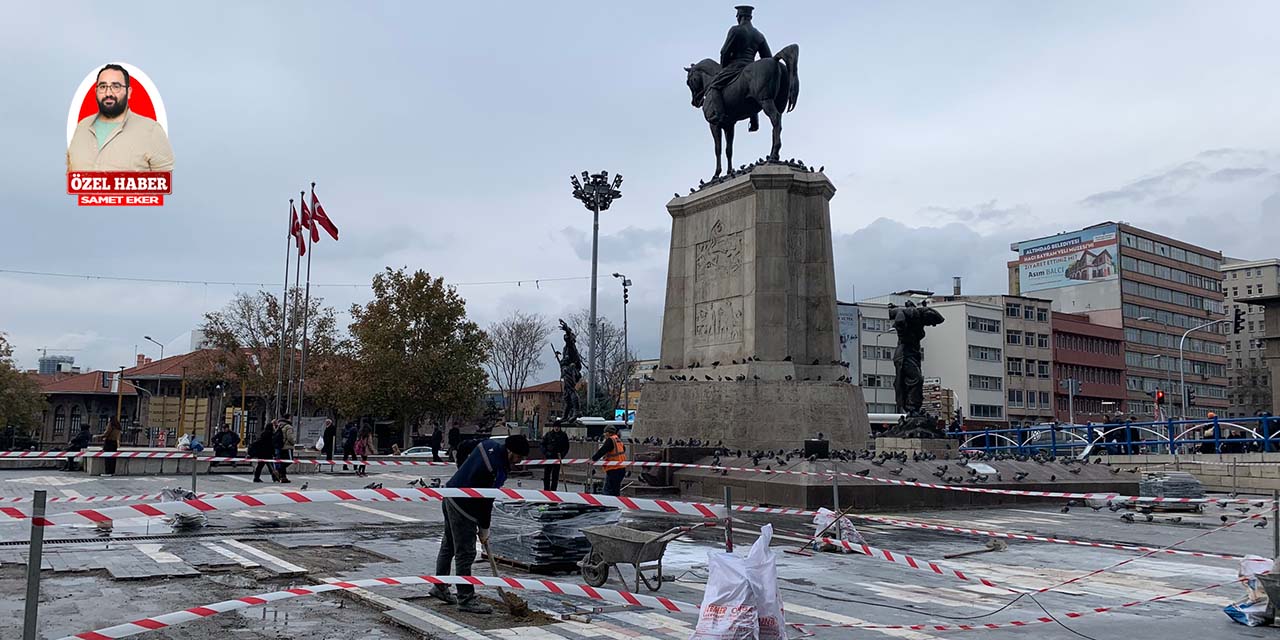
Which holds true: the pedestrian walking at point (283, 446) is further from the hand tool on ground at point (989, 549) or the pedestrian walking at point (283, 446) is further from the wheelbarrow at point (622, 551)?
the hand tool on ground at point (989, 549)

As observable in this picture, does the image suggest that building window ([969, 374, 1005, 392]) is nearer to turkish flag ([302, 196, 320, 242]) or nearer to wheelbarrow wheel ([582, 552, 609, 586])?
turkish flag ([302, 196, 320, 242])

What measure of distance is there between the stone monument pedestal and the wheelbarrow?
1177 cm

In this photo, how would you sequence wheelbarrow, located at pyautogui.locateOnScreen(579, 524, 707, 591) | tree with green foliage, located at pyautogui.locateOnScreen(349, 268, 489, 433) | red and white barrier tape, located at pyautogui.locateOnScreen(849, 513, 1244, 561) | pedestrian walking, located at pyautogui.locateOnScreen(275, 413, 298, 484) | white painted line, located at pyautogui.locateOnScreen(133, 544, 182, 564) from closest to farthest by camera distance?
wheelbarrow, located at pyautogui.locateOnScreen(579, 524, 707, 591) < white painted line, located at pyautogui.locateOnScreen(133, 544, 182, 564) < red and white barrier tape, located at pyautogui.locateOnScreen(849, 513, 1244, 561) < pedestrian walking, located at pyautogui.locateOnScreen(275, 413, 298, 484) < tree with green foliage, located at pyautogui.locateOnScreen(349, 268, 489, 433)

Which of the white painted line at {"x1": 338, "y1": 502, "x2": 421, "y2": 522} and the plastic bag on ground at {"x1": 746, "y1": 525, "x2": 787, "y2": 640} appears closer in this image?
the plastic bag on ground at {"x1": 746, "y1": 525, "x2": 787, "y2": 640}

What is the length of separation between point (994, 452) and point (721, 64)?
1554cm

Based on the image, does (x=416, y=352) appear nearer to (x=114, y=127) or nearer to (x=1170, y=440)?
(x=114, y=127)

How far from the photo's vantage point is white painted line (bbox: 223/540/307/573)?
9.04 metres

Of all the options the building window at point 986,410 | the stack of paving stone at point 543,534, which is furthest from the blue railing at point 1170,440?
the building window at point 986,410

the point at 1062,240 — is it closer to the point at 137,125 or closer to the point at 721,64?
the point at 721,64

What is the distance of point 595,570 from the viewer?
858 cm

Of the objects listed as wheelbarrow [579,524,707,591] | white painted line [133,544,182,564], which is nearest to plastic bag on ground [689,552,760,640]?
wheelbarrow [579,524,707,591]

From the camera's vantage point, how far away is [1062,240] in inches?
3627

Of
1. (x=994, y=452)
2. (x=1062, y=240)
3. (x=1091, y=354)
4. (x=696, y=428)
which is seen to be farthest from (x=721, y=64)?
(x=1062, y=240)

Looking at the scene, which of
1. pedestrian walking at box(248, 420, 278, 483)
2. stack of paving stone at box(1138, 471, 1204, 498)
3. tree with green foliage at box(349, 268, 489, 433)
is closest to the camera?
stack of paving stone at box(1138, 471, 1204, 498)
